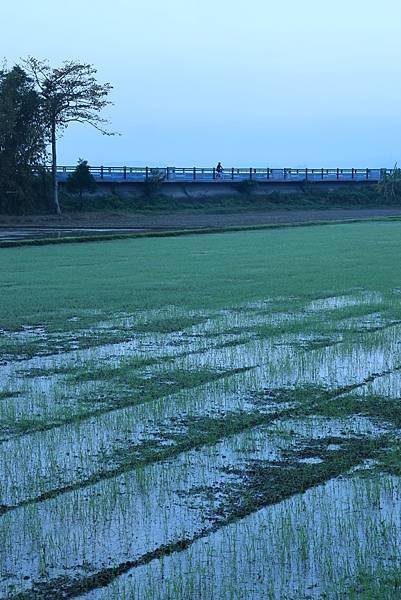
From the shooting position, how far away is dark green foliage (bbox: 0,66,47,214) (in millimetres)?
48281

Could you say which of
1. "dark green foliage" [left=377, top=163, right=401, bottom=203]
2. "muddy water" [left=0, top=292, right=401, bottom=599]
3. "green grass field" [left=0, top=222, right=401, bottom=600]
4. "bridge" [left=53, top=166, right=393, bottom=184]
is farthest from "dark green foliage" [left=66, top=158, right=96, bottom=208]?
"muddy water" [left=0, top=292, right=401, bottom=599]

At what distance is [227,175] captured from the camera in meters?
65.7

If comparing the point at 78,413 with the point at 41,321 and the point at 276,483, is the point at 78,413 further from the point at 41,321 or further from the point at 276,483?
the point at 41,321

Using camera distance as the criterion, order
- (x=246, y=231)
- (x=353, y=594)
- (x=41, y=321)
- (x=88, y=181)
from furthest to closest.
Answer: (x=88, y=181), (x=246, y=231), (x=41, y=321), (x=353, y=594)

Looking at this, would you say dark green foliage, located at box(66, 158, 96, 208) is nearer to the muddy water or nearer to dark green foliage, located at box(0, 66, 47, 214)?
dark green foliage, located at box(0, 66, 47, 214)

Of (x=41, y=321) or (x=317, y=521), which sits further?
(x=41, y=321)

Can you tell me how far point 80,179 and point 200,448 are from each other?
154 feet

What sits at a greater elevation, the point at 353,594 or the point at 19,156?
the point at 19,156

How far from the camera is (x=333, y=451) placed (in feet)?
23.1

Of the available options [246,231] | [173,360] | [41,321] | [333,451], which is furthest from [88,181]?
[333,451]

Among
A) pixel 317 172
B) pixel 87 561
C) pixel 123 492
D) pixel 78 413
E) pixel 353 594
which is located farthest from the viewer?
pixel 317 172

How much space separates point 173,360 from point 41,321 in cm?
358

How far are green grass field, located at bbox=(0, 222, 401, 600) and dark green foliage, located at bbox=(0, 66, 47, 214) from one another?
3357 centimetres

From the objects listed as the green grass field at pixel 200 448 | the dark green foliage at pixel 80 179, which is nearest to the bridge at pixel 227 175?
the dark green foliage at pixel 80 179
